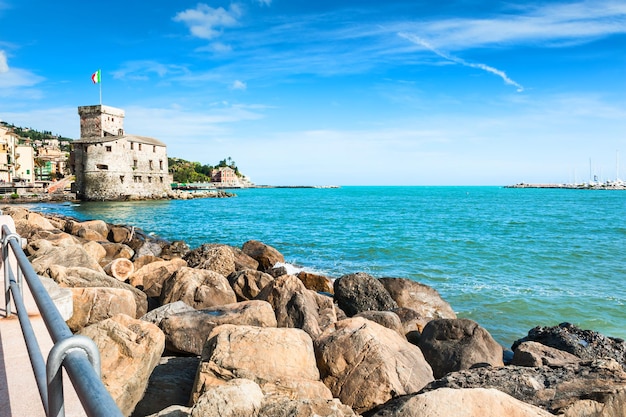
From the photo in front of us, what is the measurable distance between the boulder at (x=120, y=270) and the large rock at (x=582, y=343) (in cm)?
1016

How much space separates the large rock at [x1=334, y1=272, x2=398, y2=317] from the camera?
439 inches

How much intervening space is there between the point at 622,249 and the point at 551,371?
2545cm

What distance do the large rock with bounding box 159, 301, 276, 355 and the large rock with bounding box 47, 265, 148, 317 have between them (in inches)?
76.1

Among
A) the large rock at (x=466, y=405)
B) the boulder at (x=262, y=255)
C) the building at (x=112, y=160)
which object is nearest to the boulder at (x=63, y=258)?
the boulder at (x=262, y=255)

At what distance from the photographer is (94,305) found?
684 centimetres

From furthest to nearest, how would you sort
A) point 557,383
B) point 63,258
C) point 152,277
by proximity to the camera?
point 152,277, point 63,258, point 557,383

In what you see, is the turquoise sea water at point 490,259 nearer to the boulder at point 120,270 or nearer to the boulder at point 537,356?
the boulder at point 537,356

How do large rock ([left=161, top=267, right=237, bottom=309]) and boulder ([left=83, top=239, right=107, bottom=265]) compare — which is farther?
boulder ([left=83, top=239, right=107, bottom=265])

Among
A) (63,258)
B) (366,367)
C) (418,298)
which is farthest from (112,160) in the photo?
(366,367)

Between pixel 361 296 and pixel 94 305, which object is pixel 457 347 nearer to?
pixel 361 296

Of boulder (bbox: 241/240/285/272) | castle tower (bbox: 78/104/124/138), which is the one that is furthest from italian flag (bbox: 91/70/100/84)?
boulder (bbox: 241/240/285/272)

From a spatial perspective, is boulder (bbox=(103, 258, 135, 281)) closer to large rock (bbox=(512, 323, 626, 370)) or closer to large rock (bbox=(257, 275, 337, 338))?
large rock (bbox=(257, 275, 337, 338))

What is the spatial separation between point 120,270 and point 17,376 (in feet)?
29.9

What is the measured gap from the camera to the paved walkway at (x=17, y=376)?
2709 mm
